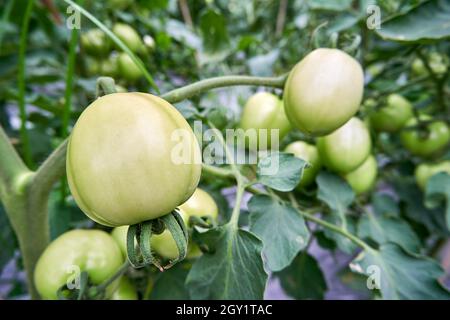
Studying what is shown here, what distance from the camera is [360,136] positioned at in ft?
1.60

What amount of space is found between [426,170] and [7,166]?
24.0 inches

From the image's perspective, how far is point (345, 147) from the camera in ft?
1.53

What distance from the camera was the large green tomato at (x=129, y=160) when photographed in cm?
23

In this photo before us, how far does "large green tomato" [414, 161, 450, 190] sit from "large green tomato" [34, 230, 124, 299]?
1.69ft

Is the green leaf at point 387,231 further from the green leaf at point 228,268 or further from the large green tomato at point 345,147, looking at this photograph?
the green leaf at point 228,268

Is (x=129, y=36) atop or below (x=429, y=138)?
atop

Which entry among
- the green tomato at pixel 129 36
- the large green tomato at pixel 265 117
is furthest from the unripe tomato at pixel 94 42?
the large green tomato at pixel 265 117

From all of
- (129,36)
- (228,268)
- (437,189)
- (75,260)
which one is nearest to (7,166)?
(75,260)

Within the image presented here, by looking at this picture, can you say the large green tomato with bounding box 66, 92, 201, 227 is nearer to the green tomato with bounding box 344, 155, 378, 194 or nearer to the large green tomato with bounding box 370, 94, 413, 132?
the green tomato with bounding box 344, 155, 378, 194

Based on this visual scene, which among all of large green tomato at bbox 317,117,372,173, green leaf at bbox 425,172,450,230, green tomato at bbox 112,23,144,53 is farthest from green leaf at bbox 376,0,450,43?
green tomato at bbox 112,23,144,53

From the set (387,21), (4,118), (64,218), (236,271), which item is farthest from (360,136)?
(4,118)

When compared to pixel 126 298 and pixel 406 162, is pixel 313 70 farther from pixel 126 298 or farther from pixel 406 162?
pixel 406 162

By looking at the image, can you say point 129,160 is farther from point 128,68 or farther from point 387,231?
point 128,68
